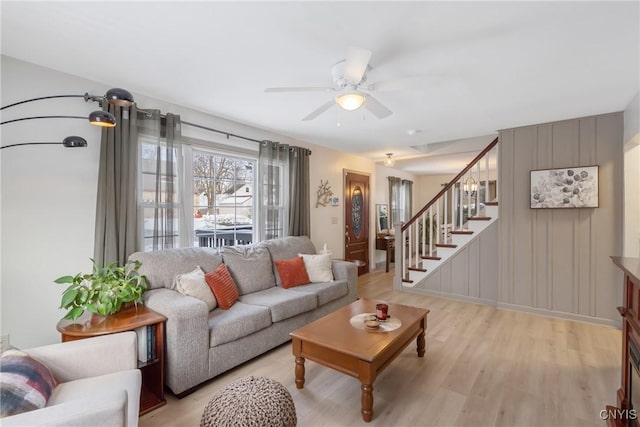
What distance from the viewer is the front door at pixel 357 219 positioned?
564 cm

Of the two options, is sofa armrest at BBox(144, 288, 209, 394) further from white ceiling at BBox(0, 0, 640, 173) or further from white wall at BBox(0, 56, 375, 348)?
white ceiling at BBox(0, 0, 640, 173)

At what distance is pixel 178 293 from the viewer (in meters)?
2.46

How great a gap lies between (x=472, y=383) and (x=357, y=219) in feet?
Result: 12.8

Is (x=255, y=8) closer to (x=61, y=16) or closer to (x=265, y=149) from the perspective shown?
(x=61, y=16)

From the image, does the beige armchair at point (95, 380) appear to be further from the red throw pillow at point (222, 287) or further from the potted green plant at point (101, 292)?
the red throw pillow at point (222, 287)

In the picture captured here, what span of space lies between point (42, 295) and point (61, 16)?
196cm

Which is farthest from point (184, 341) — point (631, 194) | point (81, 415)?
point (631, 194)

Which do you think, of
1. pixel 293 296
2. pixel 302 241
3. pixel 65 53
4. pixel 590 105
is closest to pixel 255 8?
pixel 65 53

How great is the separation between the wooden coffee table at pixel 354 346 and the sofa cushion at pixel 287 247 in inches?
52.1

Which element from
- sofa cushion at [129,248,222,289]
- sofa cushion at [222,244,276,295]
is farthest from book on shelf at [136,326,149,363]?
sofa cushion at [222,244,276,295]

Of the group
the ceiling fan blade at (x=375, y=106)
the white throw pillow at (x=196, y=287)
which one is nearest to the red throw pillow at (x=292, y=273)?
the white throw pillow at (x=196, y=287)

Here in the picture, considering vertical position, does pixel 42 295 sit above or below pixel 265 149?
below

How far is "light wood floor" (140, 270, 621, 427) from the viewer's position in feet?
6.28

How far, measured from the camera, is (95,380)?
1544 millimetres
